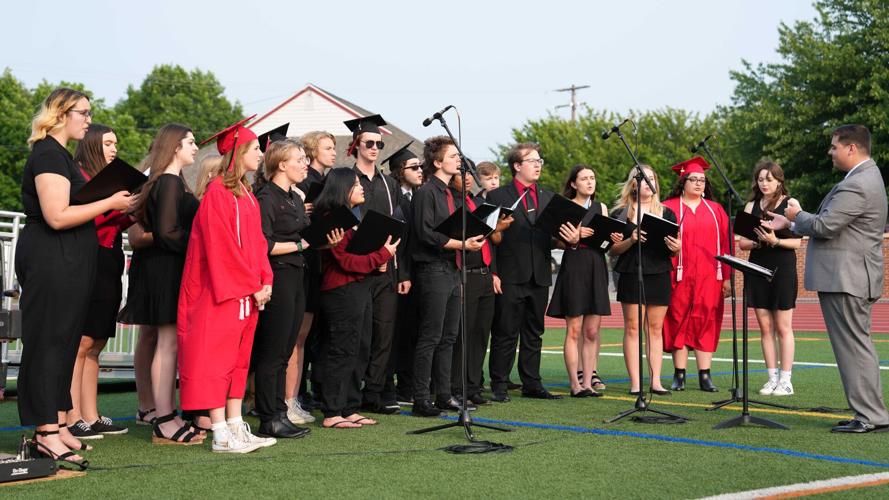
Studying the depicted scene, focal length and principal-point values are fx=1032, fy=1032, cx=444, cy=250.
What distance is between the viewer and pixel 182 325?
20.9ft

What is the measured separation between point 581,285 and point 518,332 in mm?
723

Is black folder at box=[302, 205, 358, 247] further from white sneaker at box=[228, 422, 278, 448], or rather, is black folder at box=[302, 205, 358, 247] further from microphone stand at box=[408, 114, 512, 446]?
white sneaker at box=[228, 422, 278, 448]

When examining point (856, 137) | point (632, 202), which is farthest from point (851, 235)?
point (632, 202)

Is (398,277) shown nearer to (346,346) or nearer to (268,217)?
(346,346)

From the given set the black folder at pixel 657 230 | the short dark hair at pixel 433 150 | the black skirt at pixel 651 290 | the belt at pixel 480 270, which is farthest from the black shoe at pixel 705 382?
the short dark hair at pixel 433 150

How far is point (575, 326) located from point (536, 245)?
2.87ft

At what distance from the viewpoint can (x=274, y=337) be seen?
22.2 ft

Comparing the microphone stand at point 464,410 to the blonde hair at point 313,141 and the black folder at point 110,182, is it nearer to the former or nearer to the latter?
the blonde hair at point 313,141

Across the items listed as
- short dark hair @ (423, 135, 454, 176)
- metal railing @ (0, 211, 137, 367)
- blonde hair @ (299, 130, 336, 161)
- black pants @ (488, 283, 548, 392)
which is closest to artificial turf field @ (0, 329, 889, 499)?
black pants @ (488, 283, 548, 392)

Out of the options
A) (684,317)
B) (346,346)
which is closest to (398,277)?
(346,346)

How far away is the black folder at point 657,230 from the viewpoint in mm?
8914

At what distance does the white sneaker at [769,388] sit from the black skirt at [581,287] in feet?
5.09

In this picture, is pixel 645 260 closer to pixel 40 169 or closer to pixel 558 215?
pixel 558 215

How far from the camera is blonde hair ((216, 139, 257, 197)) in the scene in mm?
6359
